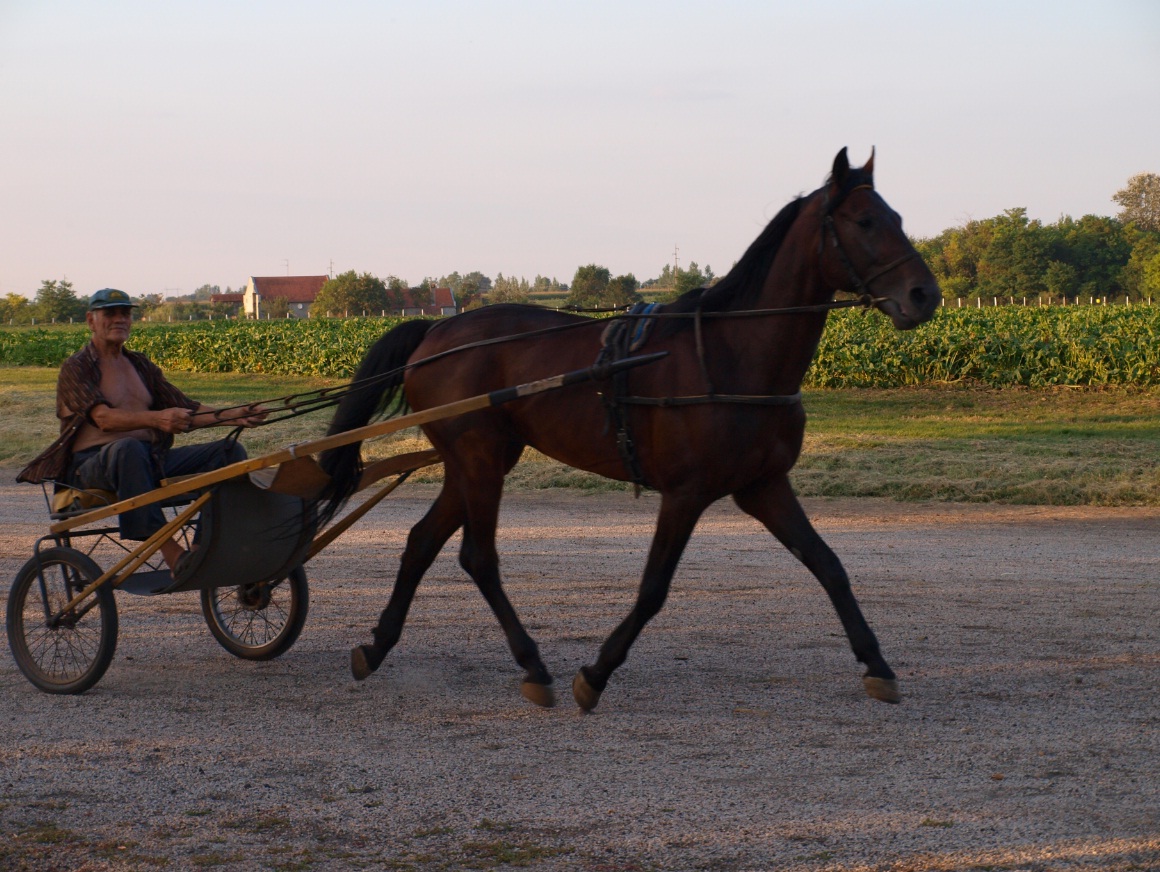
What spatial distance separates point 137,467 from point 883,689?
349 centimetres

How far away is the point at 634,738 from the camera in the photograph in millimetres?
4871

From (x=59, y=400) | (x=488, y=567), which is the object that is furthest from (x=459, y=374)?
(x=59, y=400)

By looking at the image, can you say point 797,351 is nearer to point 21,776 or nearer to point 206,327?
point 21,776

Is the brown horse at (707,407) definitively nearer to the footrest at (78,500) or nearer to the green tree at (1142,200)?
the footrest at (78,500)

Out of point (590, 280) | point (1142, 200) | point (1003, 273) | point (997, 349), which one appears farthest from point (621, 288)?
point (1142, 200)

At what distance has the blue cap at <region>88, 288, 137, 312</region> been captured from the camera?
5.93 metres

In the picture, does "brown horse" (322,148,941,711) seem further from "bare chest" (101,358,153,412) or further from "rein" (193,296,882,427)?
"bare chest" (101,358,153,412)

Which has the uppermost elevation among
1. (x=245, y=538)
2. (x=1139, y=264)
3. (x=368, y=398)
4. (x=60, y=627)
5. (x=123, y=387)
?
(x=1139, y=264)

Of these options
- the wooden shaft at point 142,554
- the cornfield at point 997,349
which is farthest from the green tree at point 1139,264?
the wooden shaft at point 142,554

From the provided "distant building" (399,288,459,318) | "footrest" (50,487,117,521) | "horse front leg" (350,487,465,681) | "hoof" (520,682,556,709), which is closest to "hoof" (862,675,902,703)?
"hoof" (520,682,556,709)

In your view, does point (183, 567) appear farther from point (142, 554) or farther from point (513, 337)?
point (513, 337)

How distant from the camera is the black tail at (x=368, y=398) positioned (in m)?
6.14

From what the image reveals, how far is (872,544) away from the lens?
9.42 m

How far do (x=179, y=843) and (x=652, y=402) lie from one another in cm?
243
